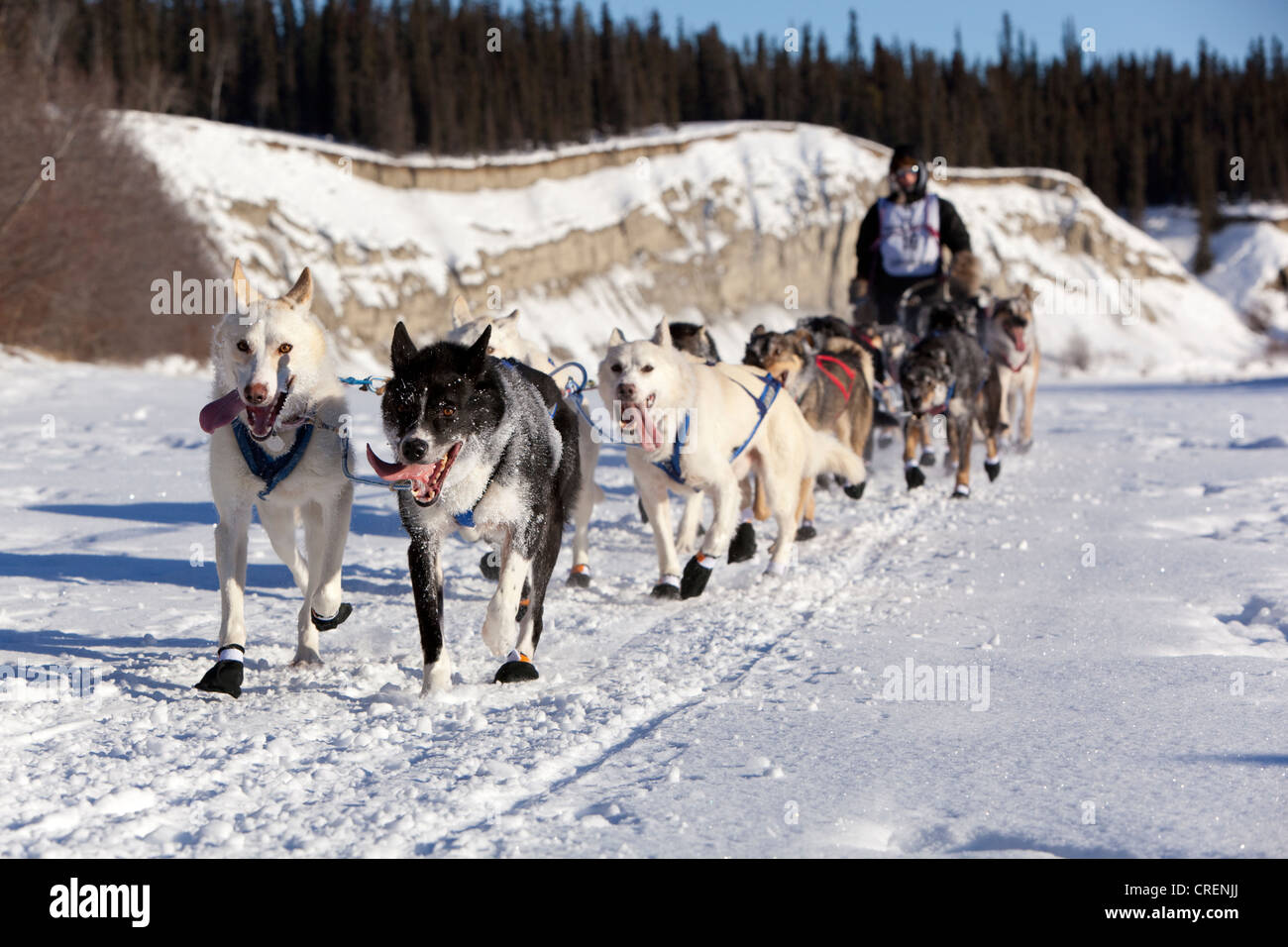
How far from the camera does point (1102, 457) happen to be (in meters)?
10.9

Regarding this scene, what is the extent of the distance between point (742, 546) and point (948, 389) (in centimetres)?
339

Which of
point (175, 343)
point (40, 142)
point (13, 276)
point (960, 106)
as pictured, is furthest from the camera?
point (960, 106)

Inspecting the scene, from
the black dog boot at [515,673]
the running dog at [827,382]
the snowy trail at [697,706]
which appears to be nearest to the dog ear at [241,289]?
the snowy trail at [697,706]

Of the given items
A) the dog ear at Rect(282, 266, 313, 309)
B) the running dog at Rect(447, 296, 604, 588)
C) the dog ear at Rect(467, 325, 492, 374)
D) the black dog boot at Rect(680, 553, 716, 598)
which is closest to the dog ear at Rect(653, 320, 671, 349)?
the running dog at Rect(447, 296, 604, 588)

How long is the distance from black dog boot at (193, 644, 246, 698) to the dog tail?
342 centimetres

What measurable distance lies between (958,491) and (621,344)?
4.01 m

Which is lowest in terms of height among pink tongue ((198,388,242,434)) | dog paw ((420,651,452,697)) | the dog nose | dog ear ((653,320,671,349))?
dog paw ((420,651,452,697))

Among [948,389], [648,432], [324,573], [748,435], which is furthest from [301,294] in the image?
[948,389]

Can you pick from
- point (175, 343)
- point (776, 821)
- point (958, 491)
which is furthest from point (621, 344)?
point (175, 343)

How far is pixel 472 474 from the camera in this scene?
3.76 meters

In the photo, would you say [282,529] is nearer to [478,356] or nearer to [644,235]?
[478,356]

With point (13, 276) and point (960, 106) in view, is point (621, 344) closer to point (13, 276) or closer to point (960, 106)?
point (13, 276)

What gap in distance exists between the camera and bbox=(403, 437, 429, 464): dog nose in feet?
11.5

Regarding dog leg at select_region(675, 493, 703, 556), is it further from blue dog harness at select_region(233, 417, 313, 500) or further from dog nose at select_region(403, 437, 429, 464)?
dog nose at select_region(403, 437, 429, 464)
